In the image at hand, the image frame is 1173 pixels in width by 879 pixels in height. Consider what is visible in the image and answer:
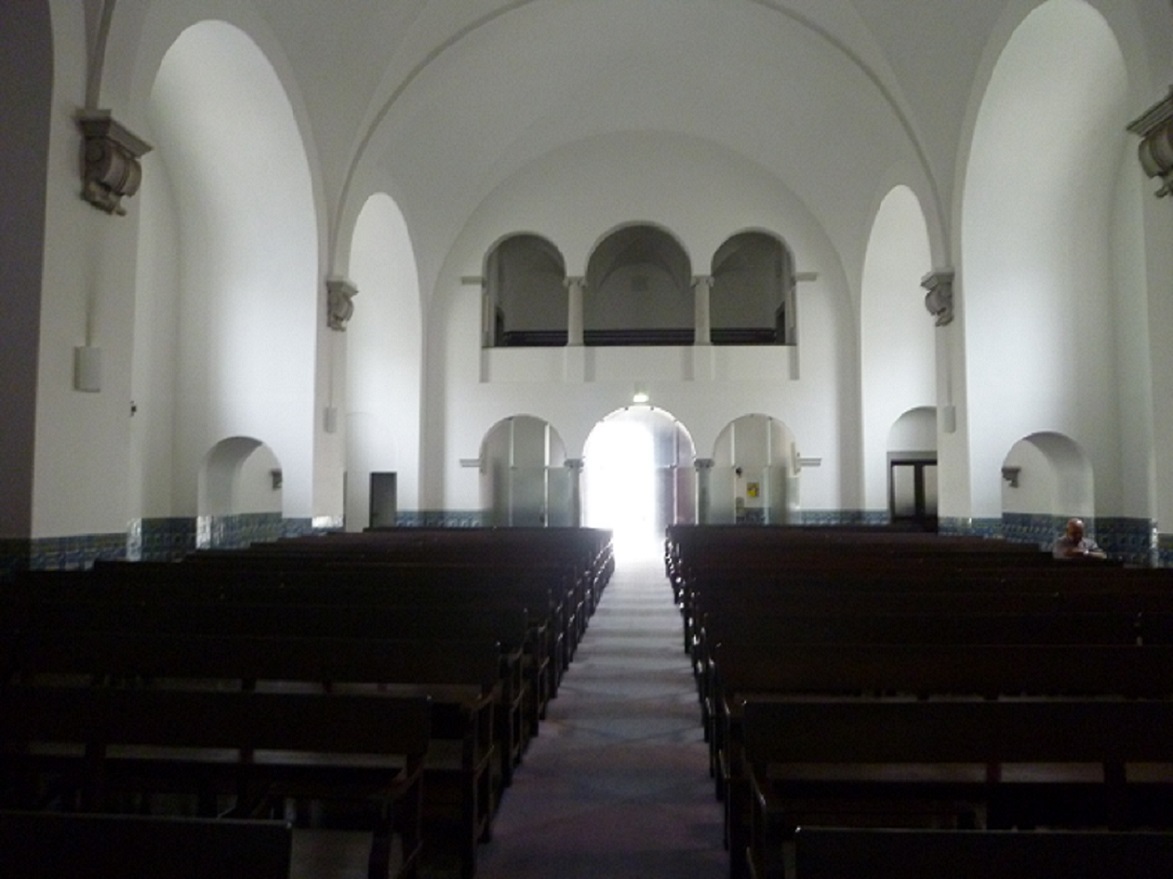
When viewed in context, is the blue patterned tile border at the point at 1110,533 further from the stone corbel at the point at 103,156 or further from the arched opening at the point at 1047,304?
the stone corbel at the point at 103,156

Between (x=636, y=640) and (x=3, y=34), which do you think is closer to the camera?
(x=3, y=34)

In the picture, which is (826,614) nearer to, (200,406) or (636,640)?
(636,640)

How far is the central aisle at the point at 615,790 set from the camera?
329 cm

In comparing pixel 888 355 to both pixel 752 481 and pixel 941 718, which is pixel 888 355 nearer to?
pixel 752 481

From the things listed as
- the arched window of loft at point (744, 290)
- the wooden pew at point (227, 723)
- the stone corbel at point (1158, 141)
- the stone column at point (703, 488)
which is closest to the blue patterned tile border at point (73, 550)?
the wooden pew at point (227, 723)

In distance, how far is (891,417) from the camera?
1612cm

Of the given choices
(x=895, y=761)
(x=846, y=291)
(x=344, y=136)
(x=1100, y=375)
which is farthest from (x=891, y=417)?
(x=895, y=761)

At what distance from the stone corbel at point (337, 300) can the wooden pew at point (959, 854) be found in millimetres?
10714

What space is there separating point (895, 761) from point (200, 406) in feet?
35.0

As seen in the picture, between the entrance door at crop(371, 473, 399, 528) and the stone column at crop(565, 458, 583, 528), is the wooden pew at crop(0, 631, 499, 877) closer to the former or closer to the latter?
the entrance door at crop(371, 473, 399, 528)

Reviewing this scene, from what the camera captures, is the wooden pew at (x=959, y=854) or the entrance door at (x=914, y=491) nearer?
the wooden pew at (x=959, y=854)

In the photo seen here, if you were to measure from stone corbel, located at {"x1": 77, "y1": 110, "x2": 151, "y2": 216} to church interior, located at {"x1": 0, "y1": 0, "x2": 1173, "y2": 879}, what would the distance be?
3 centimetres

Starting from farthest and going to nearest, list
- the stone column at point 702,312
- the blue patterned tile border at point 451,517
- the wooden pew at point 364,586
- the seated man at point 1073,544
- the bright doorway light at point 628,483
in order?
the bright doorway light at point 628,483 < the stone column at point 702,312 < the blue patterned tile border at point 451,517 < the seated man at point 1073,544 < the wooden pew at point 364,586

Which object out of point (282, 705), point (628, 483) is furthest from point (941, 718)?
point (628, 483)
